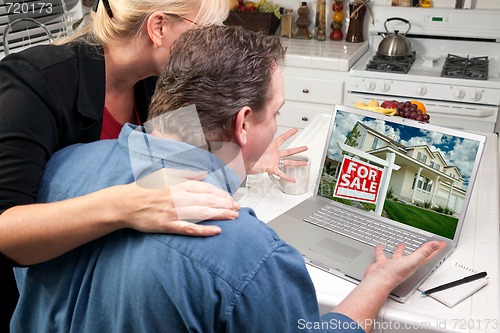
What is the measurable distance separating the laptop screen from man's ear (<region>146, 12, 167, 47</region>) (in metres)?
0.53

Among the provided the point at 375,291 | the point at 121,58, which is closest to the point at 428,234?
the point at 375,291

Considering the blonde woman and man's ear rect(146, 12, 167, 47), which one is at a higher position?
man's ear rect(146, 12, 167, 47)

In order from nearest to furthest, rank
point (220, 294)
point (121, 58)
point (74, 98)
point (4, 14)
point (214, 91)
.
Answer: point (220, 294) → point (214, 91) → point (74, 98) → point (121, 58) → point (4, 14)

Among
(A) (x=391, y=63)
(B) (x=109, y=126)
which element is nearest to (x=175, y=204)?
(B) (x=109, y=126)

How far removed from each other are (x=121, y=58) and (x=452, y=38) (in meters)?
2.81

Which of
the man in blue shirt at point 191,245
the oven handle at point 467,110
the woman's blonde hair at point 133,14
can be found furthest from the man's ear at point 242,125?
the oven handle at point 467,110

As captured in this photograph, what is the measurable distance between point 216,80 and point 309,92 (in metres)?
2.54

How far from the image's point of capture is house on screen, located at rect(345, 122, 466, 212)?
122 centimetres

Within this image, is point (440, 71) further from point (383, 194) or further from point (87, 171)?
point (87, 171)

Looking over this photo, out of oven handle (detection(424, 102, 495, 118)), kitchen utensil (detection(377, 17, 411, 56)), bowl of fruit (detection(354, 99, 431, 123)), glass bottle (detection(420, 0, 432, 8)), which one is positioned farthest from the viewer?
glass bottle (detection(420, 0, 432, 8))

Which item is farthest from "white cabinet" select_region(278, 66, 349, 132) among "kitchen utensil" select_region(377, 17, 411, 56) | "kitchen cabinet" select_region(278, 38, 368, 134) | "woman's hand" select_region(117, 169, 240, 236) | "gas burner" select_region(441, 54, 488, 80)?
"woman's hand" select_region(117, 169, 240, 236)

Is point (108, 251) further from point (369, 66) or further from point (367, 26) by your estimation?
point (367, 26)

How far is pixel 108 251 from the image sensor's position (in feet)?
2.46

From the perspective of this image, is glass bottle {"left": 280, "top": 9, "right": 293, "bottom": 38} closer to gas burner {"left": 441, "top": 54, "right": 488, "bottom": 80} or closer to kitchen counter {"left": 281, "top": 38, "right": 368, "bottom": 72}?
kitchen counter {"left": 281, "top": 38, "right": 368, "bottom": 72}
